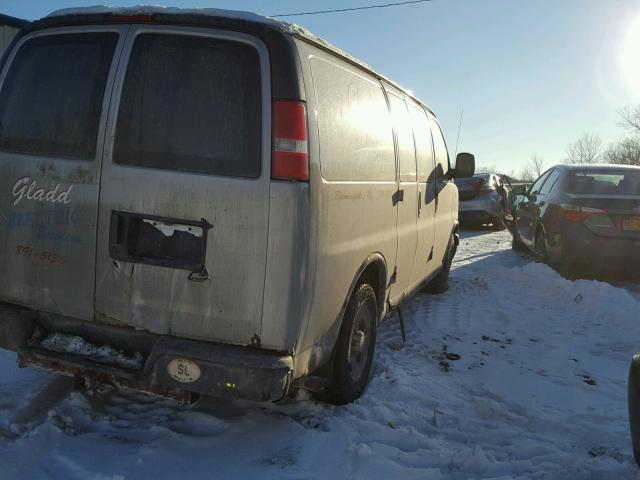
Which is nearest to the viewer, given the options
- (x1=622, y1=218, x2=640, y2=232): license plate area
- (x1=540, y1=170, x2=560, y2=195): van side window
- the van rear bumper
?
the van rear bumper

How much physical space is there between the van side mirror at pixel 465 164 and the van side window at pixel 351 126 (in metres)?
2.38

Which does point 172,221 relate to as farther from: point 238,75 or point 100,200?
point 238,75

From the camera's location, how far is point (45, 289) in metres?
2.70

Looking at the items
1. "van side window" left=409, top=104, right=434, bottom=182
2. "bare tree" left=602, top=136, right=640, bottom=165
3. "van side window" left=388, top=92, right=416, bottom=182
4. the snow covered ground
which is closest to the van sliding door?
"van side window" left=388, top=92, right=416, bottom=182

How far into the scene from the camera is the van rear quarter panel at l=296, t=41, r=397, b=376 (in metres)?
2.57

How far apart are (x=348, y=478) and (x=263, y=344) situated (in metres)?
0.78

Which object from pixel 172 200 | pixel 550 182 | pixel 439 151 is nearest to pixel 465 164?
pixel 439 151

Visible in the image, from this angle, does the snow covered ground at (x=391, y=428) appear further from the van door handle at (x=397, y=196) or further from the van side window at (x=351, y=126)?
the van side window at (x=351, y=126)

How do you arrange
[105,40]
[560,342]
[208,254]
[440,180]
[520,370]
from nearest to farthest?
[208,254] < [105,40] < [520,370] < [560,342] < [440,180]

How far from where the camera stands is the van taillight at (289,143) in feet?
7.89

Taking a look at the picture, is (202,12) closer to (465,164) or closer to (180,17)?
(180,17)

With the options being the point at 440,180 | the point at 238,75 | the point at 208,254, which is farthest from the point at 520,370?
the point at 238,75

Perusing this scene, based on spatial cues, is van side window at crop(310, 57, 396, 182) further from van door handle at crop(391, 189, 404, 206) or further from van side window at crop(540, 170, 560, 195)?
van side window at crop(540, 170, 560, 195)

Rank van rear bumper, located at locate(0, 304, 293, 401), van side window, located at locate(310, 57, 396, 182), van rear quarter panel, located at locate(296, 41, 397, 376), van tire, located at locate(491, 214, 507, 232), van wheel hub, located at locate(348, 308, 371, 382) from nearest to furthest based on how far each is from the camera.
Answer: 1. van rear bumper, located at locate(0, 304, 293, 401)
2. van rear quarter panel, located at locate(296, 41, 397, 376)
3. van side window, located at locate(310, 57, 396, 182)
4. van wheel hub, located at locate(348, 308, 371, 382)
5. van tire, located at locate(491, 214, 507, 232)
